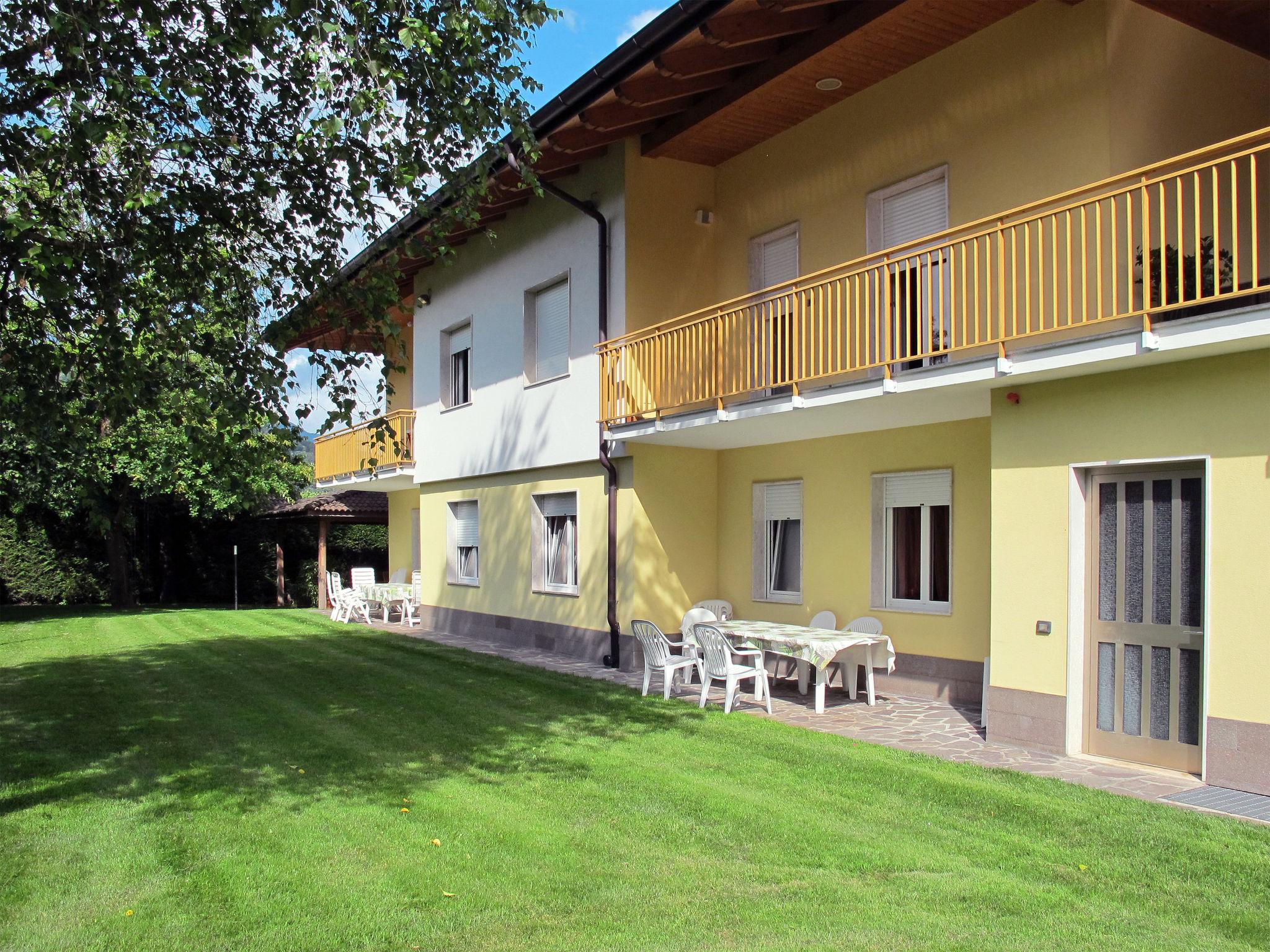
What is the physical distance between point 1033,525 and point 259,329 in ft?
20.1

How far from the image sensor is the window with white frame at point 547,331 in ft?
45.7

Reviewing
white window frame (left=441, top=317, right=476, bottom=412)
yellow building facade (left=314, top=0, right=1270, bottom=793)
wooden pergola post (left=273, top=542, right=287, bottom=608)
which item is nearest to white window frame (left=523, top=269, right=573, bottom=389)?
yellow building facade (left=314, top=0, right=1270, bottom=793)

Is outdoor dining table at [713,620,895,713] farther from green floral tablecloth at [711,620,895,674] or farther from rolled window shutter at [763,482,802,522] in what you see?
rolled window shutter at [763,482,802,522]

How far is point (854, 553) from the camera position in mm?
10984

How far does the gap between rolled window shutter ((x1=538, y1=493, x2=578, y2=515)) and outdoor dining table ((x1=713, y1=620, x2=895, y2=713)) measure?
380 cm

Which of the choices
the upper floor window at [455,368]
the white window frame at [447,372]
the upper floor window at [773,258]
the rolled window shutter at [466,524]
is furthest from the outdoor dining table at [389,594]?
the upper floor window at [773,258]

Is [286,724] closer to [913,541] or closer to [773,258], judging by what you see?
[913,541]

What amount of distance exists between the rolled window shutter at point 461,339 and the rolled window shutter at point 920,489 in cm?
831

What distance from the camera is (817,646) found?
30.9ft

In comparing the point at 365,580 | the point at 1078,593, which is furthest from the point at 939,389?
the point at 365,580

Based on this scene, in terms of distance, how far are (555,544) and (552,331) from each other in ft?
10.2

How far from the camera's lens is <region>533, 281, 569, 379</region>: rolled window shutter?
45.7 feet

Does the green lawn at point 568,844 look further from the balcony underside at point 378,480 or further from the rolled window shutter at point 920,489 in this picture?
the balcony underside at point 378,480

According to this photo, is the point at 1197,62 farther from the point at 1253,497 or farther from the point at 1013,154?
the point at 1253,497
